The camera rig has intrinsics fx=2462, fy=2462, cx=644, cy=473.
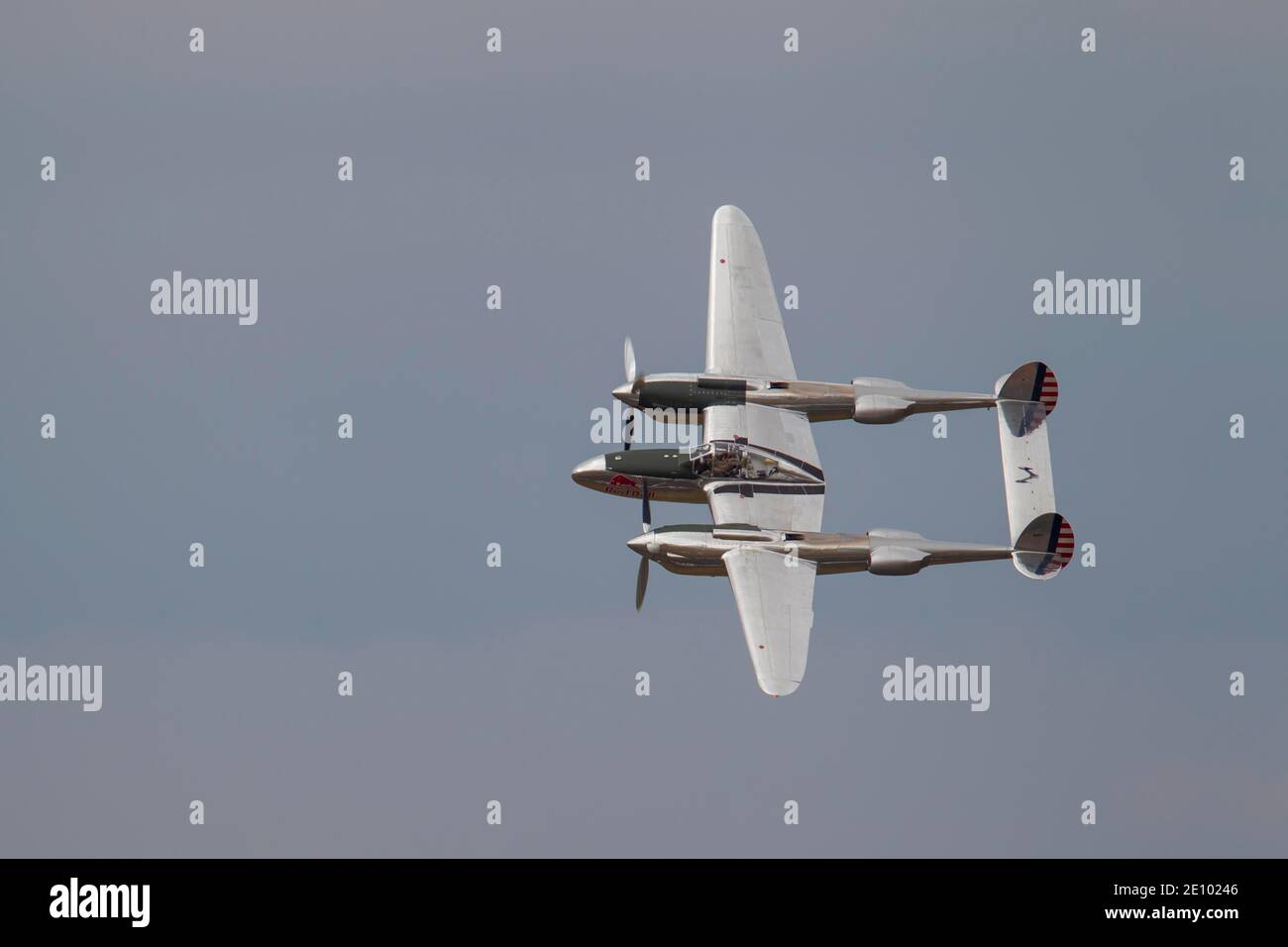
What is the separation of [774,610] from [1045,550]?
11348 mm

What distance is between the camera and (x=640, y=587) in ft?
299

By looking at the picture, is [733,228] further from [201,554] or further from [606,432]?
[201,554]

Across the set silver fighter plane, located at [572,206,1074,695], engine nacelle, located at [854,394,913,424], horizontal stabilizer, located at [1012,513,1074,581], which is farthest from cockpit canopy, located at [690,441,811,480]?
horizontal stabilizer, located at [1012,513,1074,581]

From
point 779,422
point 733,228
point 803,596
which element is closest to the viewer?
point 803,596

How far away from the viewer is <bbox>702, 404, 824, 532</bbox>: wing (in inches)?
3575

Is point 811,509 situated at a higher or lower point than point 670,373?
lower

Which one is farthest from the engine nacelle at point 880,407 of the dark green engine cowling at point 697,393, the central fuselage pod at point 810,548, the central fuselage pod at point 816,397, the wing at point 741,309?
the central fuselage pod at point 810,548

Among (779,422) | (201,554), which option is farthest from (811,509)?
(201,554)

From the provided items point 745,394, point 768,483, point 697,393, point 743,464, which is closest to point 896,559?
point 768,483

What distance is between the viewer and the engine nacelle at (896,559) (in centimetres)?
8931

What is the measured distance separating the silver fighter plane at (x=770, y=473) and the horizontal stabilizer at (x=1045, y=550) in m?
0.04

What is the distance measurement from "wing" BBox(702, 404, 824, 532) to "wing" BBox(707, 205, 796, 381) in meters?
2.25

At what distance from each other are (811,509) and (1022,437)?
29.9 feet

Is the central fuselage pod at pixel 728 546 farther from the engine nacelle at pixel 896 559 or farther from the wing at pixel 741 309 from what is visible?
the wing at pixel 741 309
